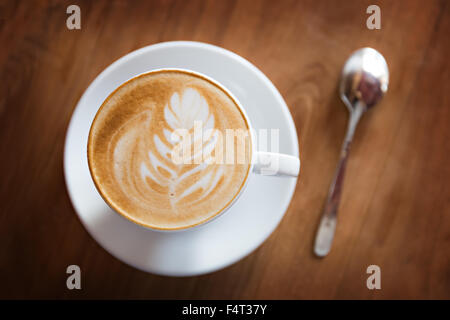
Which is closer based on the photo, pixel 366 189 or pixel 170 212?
pixel 170 212

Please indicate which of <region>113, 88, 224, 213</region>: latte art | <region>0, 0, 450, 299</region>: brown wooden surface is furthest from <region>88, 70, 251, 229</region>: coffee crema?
<region>0, 0, 450, 299</region>: brown wooden surface

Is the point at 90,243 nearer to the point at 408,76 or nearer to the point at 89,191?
the point at 89,191

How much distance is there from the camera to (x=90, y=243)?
0.83 m

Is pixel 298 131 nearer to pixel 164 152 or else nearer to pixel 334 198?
pixel 334 198

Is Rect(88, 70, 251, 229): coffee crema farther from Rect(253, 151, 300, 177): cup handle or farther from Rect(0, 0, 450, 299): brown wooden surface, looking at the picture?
Rect(0, 0, 450, 299): brown wooden surface

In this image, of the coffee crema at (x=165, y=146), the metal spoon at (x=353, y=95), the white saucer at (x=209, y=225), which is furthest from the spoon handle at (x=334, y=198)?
the coffee crema at (x=165, y=146)

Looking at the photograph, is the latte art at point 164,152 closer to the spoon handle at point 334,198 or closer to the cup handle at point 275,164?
the cup handle at point 275,164

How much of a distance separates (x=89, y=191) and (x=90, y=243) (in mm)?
214

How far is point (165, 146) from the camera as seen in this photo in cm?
60

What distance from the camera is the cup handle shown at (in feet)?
1.91

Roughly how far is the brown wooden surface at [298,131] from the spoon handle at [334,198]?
0.07ft

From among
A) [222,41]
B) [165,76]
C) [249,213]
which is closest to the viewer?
[165,76]

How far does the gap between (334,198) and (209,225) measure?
0.33 m

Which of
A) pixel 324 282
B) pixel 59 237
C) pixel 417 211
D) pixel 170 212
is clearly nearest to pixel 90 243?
pixel 59 237
